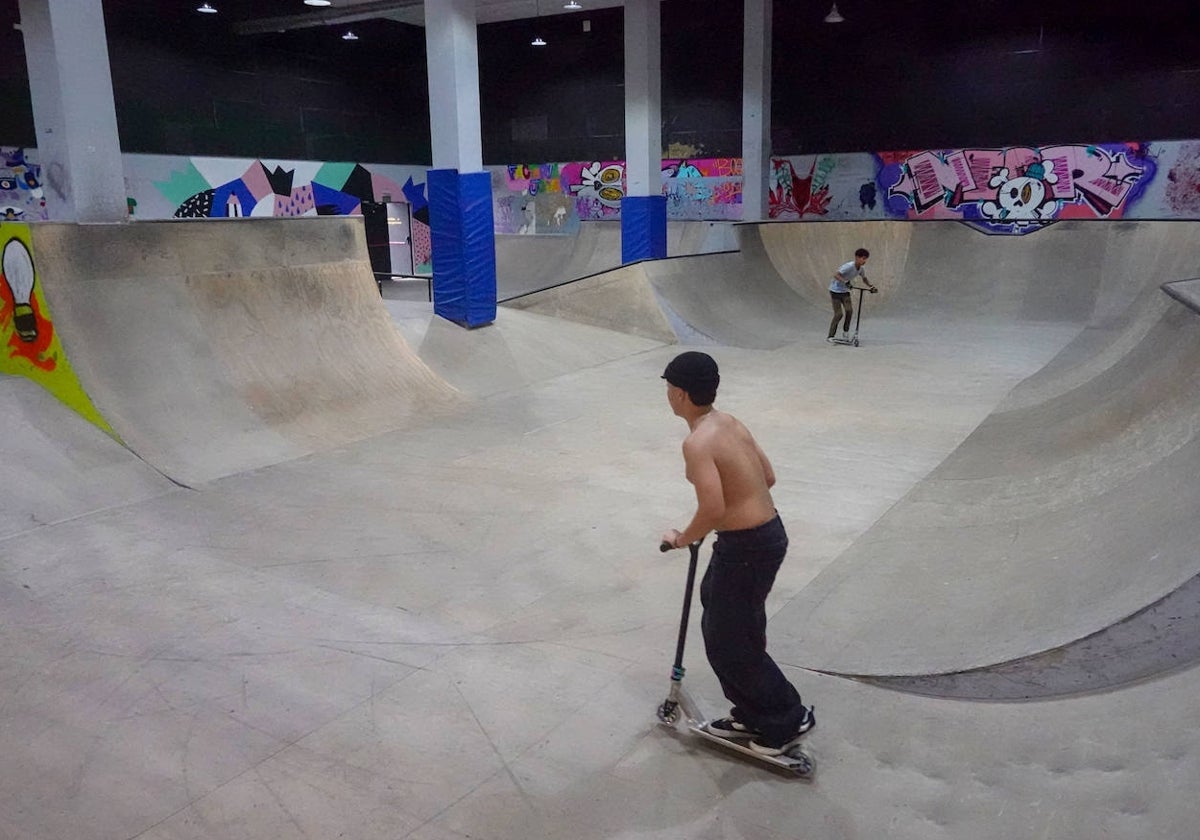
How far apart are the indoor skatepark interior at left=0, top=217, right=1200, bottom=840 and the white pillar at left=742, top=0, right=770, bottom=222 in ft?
34.8

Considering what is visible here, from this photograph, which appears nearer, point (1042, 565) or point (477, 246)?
point (1042, 565)

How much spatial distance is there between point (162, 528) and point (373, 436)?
2.63 meters

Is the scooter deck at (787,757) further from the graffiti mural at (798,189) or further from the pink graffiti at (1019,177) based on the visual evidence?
the graffiti mural at (798,189)

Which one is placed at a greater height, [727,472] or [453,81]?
[453,81]

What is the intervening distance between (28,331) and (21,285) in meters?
0.43

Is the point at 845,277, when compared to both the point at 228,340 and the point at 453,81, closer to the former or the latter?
the point at 453,81

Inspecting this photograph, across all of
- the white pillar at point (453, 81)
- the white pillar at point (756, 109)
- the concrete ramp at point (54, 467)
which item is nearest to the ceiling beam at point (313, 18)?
the white pillar at point (756, 109)

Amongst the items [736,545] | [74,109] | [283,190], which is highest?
[74,109]

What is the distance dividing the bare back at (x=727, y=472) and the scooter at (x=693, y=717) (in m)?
0.17

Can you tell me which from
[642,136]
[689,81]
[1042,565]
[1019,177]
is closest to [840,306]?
[642,136]

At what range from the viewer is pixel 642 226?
1797cm

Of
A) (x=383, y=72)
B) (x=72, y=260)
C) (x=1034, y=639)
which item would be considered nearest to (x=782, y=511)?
(x=1034, y=639)

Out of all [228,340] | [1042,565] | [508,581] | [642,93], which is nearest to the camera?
[1042,565]

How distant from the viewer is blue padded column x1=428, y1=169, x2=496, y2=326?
13.0m
